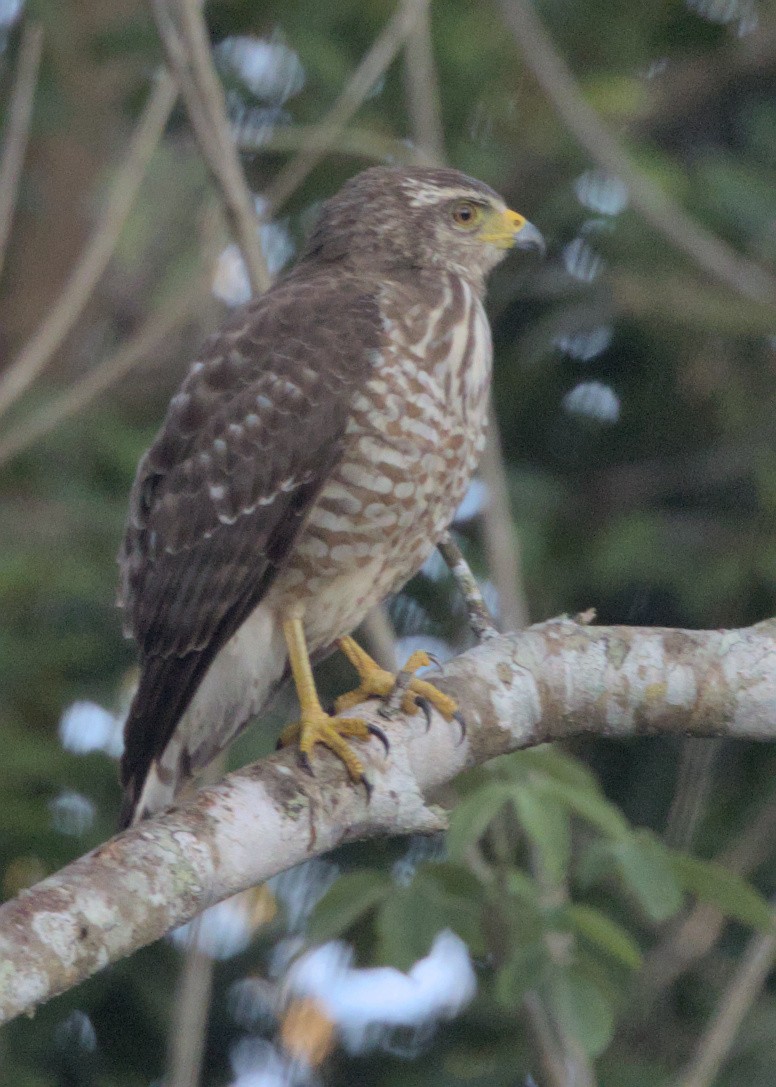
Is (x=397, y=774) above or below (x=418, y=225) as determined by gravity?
below

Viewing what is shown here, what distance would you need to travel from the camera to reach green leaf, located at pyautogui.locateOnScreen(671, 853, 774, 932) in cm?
319

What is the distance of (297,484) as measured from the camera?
3.43 metres

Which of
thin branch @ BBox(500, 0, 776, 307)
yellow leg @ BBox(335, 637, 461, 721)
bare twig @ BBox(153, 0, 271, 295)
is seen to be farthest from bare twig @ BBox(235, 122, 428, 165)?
yellow leg @ BBox(335, 637, 461, 721)

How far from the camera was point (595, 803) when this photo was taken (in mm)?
3145

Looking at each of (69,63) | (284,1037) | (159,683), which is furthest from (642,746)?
(69,63)

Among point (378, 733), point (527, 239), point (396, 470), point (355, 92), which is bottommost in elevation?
point (378, 733)

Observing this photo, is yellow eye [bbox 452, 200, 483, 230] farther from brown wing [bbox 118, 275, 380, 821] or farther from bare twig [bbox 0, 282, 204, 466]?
bare twig [bbox 0, 282, 204, 466]

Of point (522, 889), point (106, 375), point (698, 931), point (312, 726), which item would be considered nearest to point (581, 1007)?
point (522, 889)

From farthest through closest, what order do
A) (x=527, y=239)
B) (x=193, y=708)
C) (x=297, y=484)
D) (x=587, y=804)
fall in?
(x=527, y=239) → (x=193, y=708) → (x=297, y=484) → (x=587, y=804)

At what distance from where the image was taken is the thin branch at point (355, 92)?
13.4 ft

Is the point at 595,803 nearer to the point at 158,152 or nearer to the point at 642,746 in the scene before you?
the point at 642,746

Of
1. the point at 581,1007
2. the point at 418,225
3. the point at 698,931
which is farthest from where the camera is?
the point at 698,931

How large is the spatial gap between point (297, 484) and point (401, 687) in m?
0.52

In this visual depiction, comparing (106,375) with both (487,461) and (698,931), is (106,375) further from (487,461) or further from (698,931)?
(698,931)
